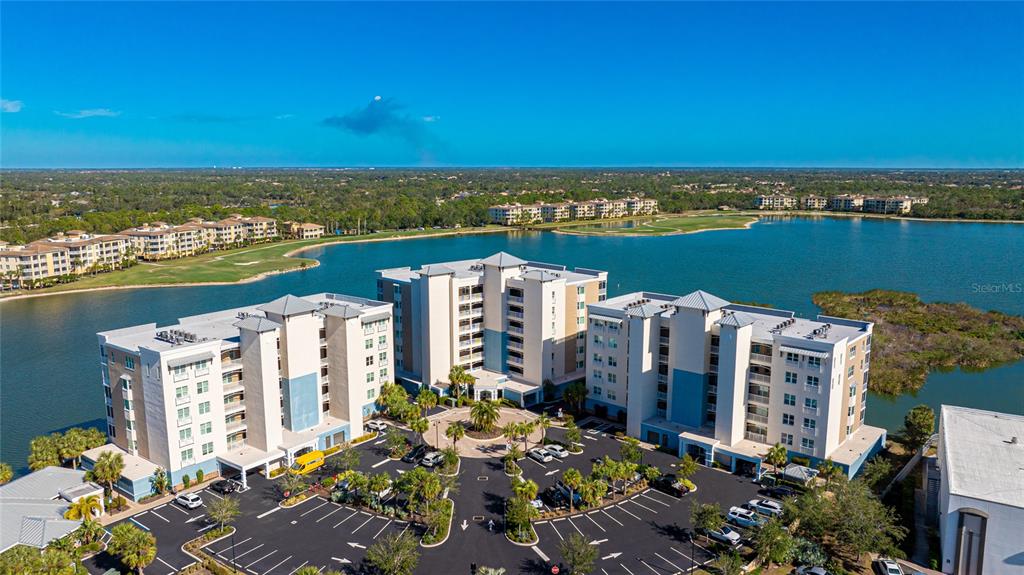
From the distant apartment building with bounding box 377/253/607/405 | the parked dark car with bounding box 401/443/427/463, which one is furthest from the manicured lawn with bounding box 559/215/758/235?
the parked dark car with bounding box 401/443/427/463

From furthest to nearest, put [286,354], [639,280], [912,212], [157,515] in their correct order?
[912,212]
[639,280]
[286,354]
[157,515]

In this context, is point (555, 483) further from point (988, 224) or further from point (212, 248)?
point (988, 224)

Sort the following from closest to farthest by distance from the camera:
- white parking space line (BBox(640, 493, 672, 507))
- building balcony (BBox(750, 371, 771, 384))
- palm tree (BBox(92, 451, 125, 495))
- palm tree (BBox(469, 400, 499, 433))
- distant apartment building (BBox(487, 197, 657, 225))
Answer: white parking space line (BBox(640, 493, 672, 507)), palm tree (BBox(92, 451, 125, 495)), building balcony (BBox(750, 371, 771, 384)), palm tree (BBox(469, 400, 499, 433)), distant apartment building (BBox(487, 197, 657, 225))

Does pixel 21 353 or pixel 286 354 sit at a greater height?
pixel 286 354

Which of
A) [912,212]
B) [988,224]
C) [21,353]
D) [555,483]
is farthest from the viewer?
[912,212]

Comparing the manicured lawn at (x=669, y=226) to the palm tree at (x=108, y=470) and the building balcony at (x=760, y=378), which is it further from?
the palm tree at (x=108, y=470)

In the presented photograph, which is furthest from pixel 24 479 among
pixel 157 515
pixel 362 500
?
pixel 362 500

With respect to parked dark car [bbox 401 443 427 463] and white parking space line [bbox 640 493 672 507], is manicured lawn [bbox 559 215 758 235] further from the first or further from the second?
white parking space line [bbox 640 493 672 507]
